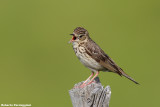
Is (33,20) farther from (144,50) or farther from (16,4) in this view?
(144,50)

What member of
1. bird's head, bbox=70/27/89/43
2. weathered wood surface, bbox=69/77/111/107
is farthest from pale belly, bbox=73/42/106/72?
weathered wood surface, bbox=69/77/111/107

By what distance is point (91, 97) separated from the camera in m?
8.39

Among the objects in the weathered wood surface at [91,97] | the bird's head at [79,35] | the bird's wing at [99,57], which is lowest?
the weathered wood surface at [91,97]

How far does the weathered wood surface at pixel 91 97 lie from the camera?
8.30 meters

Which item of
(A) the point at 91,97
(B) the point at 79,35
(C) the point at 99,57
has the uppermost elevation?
(B) the point at 79,35

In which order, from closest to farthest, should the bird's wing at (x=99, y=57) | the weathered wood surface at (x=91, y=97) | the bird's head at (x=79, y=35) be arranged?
the weathered wood surface at (x=91, y=97) → the bird's head at (x=79, y=35) → the bird's wing at (x=99, y=57)

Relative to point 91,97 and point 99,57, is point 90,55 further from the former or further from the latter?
point 91,97

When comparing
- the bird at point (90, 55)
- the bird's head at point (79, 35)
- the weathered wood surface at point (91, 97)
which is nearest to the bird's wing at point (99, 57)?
the bird at point (90, 55)

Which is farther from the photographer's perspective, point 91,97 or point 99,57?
point 99,57

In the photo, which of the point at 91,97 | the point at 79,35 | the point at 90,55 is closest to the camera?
the point at 91,97

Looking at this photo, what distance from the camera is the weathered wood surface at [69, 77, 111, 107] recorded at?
8.30m

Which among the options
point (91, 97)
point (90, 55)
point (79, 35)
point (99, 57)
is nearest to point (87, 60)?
point (90, 55)

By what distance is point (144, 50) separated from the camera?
19.2 m

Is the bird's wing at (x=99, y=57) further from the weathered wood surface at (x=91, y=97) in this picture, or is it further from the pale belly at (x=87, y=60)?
the weathered wood surface at (x=91, y=97)
